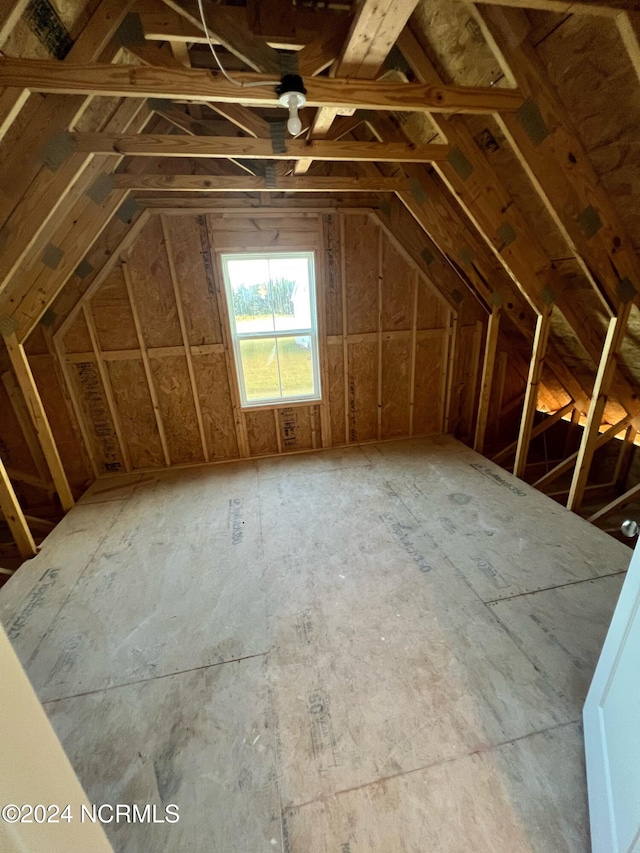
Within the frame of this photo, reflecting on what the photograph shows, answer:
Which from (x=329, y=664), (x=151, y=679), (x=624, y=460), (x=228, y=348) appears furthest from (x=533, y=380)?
(x=151, y=679)

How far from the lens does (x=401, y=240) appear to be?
3824 mm

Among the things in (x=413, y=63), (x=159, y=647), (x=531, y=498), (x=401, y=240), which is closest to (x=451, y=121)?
(x=413, y=63)

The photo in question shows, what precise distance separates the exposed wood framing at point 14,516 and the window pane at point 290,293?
2691mm

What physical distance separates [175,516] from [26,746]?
282 centimetres

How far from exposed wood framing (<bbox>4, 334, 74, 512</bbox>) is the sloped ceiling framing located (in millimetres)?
13

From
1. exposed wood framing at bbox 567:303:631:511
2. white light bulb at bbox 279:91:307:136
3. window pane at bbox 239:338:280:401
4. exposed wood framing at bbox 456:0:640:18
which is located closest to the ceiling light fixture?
white light bulb at bbox 279:91:307:136

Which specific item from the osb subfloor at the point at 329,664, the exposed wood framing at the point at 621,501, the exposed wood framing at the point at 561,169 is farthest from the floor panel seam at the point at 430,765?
the exposed wood framing at the point at 561,169

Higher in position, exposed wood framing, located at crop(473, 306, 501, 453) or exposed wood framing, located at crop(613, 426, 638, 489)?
exposed wood framing, located at crop(473, 306, 501, 453)

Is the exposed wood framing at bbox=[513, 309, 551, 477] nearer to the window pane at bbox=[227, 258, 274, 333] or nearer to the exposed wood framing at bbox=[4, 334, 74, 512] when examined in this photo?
the window pane at bbox=[227, 258, 274, 333]

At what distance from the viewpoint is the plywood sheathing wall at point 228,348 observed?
3.54 m

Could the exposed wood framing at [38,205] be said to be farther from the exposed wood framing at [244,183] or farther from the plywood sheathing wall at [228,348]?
the plywood sheathing wall at [228,348]

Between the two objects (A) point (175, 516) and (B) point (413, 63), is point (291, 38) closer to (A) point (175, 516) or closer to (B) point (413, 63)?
(B) point (413, 63)

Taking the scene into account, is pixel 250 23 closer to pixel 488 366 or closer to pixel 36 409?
pixel 36 409

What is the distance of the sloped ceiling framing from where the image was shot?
1.56m
